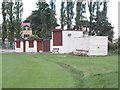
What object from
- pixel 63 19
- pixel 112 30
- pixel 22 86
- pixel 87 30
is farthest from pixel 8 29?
pixel 22 86

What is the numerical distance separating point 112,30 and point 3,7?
25.4 metres

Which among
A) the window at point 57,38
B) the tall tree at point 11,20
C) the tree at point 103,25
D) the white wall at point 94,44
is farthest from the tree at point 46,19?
the white wall at point 94,44

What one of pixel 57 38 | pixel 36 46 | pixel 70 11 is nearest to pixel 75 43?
pixel 57 38

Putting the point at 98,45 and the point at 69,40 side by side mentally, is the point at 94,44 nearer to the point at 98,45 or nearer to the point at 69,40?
the point at 98,45

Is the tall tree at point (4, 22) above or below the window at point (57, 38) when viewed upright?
above

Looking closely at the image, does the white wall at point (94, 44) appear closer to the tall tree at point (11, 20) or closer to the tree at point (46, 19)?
the tall tree at point (11, 20)

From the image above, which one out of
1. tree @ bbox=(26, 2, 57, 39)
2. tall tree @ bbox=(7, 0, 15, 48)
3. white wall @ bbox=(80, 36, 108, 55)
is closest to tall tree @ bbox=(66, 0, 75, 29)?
tree @ bbox=(26, 2, 57, 39)

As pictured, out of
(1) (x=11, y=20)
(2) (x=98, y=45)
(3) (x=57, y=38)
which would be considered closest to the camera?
(2) (x=98, y=45)

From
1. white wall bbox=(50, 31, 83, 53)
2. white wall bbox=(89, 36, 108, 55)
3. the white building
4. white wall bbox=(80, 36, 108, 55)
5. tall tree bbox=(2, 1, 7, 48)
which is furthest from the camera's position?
tall tree bbox=(2, 1, 7, 48)

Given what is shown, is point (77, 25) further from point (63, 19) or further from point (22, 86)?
point (22, 86)

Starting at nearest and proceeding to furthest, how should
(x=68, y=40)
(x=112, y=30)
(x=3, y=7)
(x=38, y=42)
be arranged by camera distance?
(x=68, y=40)
(x=38, y=42)
(x=3, y=7)
(x=112, y=30)

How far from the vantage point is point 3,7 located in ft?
212

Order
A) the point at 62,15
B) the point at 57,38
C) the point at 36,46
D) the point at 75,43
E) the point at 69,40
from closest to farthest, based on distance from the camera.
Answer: the point at 75,43, the point at 69,40, the point at 57,38, the point at 36,46, the point at 62,15

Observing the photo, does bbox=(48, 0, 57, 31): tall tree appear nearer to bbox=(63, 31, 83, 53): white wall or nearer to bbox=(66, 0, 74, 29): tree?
bbox=(66, 0, 74, 29): tree
